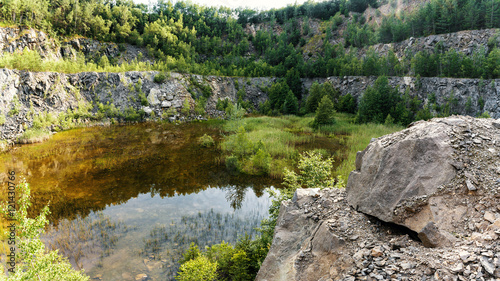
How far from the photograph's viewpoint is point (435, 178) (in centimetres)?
509

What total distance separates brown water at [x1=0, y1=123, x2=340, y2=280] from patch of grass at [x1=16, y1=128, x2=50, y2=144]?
123cm

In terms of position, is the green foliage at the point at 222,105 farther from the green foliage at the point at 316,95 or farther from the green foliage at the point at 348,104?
the green foliage at the point at 348,104

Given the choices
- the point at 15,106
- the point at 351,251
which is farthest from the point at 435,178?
the point at 15,106

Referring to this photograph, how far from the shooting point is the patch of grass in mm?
27133

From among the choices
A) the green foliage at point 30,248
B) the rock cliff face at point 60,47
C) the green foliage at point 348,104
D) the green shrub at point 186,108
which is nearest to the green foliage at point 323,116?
the green foliage at point 348,104

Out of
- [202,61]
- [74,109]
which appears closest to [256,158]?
[74,109]

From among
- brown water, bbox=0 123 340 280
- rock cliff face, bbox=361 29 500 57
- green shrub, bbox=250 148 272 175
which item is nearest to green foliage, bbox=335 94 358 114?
rock cliff face, bbox=361 29 500 57

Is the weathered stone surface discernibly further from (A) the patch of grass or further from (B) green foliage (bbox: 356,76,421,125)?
(B) green foliage (bbox: 356,76,421,125)

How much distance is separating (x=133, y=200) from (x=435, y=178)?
16.7 metres

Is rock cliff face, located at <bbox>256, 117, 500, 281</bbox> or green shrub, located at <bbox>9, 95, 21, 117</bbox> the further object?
green shrub, located at <bbox>9, 95, 21, 117</bbox>

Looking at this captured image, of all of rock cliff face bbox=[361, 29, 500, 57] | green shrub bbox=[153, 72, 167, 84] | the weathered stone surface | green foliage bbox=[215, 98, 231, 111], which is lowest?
green foliage bbox=[215, 98, 231, 111]

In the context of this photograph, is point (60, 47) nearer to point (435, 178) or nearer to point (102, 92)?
point (102, 92)

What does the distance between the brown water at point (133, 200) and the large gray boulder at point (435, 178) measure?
8769 mm

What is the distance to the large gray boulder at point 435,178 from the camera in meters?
4.70
